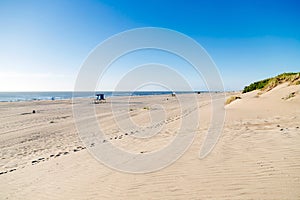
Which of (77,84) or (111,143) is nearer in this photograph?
(77,84)

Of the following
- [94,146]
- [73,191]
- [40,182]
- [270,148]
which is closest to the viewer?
[73,191]

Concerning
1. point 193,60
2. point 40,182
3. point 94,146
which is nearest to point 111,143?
point 94,146

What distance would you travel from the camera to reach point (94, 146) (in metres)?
8.42

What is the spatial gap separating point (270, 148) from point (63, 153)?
6824mm

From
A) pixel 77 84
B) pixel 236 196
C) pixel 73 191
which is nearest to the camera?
pixel 236 196

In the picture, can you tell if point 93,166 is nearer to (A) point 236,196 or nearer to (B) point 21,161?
(B) point 21,161

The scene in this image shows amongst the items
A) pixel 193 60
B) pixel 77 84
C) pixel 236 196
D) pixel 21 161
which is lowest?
pixel 21 161

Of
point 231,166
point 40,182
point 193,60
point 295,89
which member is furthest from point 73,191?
point 295,89

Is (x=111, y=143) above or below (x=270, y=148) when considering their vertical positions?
below

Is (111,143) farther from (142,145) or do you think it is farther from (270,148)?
(270,148)

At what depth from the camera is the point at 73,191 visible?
4.41m

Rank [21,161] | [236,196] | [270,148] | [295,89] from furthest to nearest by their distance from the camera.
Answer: [295,89], [21,161], [270,148], [236,196]

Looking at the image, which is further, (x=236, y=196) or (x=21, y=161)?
(x=21, y=161)

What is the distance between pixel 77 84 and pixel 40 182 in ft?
11.9
